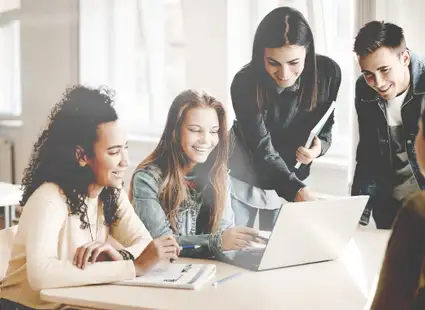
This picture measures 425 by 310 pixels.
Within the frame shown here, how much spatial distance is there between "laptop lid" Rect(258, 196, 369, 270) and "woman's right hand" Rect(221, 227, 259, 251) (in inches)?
8.8

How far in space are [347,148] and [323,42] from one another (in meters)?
0.33

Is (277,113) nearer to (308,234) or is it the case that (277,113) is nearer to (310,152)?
(310,152)

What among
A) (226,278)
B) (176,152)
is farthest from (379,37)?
(226,278)

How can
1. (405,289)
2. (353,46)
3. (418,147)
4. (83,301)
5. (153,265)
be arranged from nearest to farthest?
(405,289) < (418,147) < (83,301) < (153,265) < (353,46)

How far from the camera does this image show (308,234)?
182 cm

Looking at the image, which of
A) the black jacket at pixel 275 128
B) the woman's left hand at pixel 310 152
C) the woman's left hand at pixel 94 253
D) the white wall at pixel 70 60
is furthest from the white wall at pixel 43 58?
the woman's left hand at pixel 310 152

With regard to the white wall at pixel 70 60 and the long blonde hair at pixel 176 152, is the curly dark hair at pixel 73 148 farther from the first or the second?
the long blonde hair at pixel 176 152

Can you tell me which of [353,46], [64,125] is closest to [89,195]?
[64,125]

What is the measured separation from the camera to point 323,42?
203 centimetres

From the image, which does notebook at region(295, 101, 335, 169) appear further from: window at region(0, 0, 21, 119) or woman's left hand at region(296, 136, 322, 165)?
window at region(0, 0, 21, 119)

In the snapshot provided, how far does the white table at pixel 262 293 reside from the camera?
1.55 metres

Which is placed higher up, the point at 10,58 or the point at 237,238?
the point at 10,58

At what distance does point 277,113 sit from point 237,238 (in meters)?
0.41

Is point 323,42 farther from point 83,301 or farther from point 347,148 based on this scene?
point 83,301
